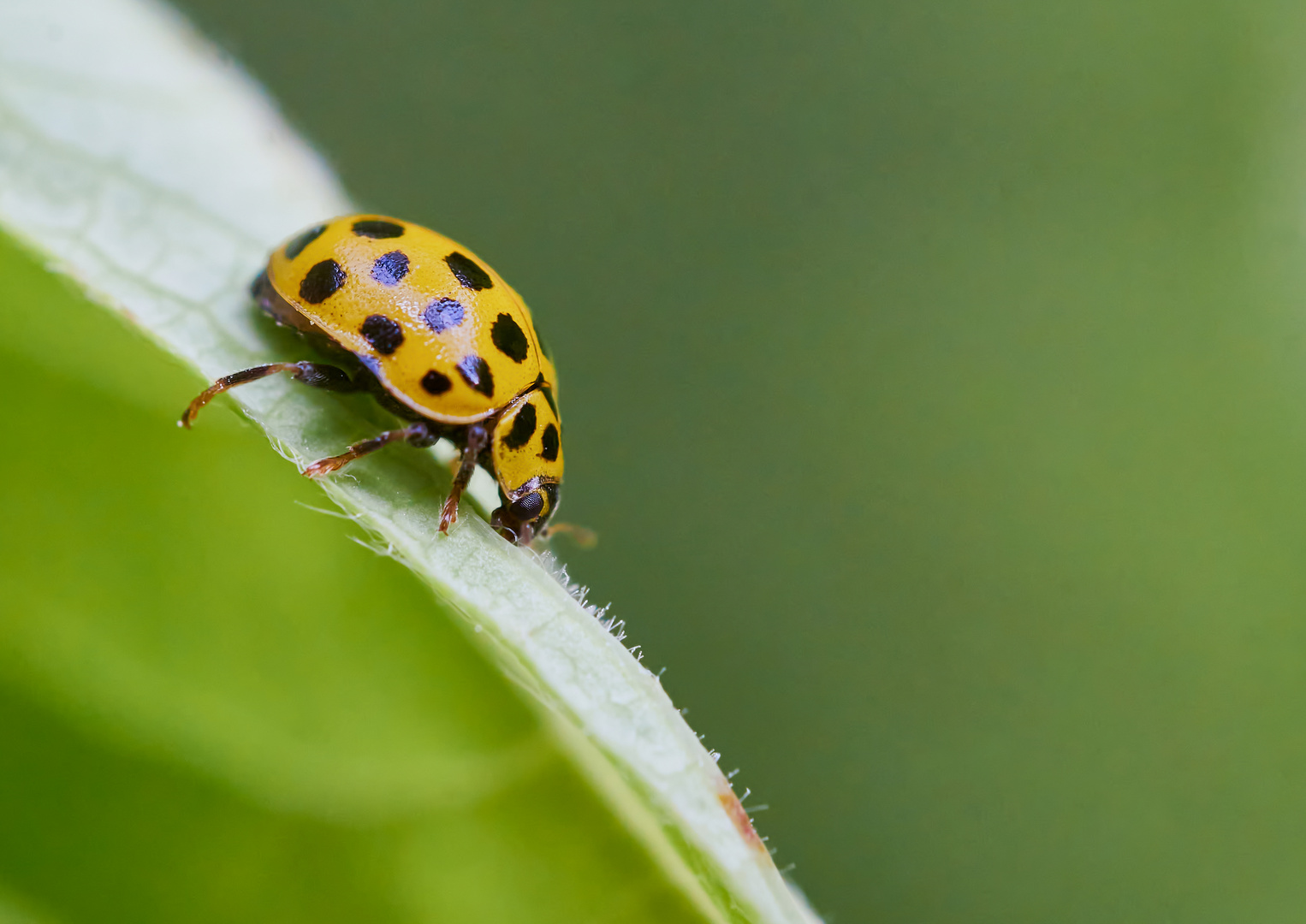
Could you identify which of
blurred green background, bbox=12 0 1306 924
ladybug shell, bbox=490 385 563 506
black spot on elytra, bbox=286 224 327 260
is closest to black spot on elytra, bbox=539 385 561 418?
ladybug shell, bbox=490 385 563 506

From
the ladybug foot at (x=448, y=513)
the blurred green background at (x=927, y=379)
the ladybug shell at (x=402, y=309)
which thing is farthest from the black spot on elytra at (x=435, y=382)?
the blurred green background at (x=927, y=379)

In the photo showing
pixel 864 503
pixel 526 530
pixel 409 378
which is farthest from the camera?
pixel 864 503

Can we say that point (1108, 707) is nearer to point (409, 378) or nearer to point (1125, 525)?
point (1125, 525)

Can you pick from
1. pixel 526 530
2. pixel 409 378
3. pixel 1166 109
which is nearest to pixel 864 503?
pixel 1166 109

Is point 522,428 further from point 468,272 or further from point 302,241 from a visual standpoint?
point 302,241

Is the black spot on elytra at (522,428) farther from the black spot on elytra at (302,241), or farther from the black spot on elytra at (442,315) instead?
the black spot on elytra at (302,241)

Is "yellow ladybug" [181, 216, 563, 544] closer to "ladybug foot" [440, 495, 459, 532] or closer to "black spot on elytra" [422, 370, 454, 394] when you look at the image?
"black spot on elytra" [422, 370, 454, 394]
